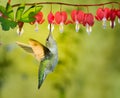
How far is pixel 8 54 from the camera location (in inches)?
62.9

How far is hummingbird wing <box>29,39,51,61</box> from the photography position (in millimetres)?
1587

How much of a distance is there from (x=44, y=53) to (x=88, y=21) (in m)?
0.27

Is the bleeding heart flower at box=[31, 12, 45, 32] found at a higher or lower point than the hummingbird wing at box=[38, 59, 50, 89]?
higher

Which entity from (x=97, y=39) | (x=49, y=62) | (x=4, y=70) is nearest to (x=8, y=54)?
(x=4, y=70)

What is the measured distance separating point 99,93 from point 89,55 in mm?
196

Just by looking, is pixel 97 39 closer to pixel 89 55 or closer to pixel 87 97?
pixel 89 55

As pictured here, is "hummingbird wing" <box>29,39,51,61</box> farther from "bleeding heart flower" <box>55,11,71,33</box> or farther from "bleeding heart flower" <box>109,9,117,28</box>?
A: "bleeding heart flower" <box>109,9,117,28</box>

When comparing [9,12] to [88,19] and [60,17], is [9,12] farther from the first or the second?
[88,19]

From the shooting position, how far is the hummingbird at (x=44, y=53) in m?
1.59

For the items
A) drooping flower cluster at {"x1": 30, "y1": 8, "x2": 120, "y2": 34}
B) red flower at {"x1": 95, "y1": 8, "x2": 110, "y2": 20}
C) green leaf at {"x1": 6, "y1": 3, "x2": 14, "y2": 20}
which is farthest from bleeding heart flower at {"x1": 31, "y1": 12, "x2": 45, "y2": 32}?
red flower at {"x1": 95, "y1": 8, "x2": 110, "y2": 20}

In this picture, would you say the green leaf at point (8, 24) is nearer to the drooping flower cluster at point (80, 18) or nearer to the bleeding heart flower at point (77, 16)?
the drooping flower cluster at point (80, 18)

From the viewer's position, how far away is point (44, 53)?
1.60 m

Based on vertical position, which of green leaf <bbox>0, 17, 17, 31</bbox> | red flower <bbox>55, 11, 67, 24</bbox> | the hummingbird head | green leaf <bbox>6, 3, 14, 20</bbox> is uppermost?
green leaf <bbox>6, 3, 14, 20</bbox>

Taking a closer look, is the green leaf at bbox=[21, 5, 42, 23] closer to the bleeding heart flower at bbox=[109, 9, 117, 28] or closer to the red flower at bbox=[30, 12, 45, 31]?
the red flower at bbox=[30, 12, 45, 31]
